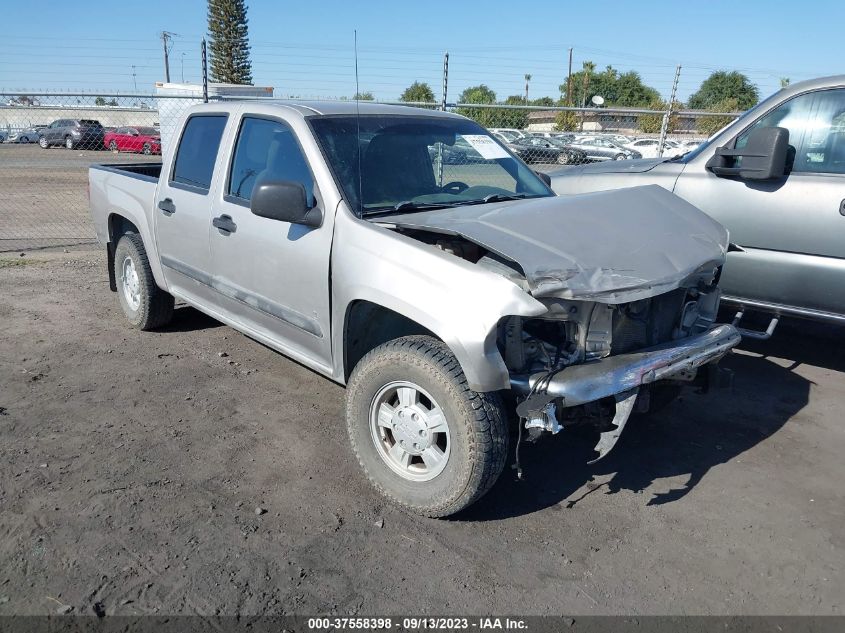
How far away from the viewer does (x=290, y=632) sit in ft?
8.50

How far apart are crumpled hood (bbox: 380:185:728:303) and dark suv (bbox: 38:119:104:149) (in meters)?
29.1

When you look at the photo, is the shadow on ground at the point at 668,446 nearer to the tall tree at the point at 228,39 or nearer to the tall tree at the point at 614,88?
the tall tree at the point at 228,39

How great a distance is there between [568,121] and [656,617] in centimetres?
3292

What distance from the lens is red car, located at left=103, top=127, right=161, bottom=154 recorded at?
2866 cm

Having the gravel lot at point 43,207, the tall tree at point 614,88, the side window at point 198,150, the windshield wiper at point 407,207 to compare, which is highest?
the tall tree at point 614,88

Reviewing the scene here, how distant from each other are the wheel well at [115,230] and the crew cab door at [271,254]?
74.1 inches

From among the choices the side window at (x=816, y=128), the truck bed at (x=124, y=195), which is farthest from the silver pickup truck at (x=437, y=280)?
the side window at (x=816, y=128)

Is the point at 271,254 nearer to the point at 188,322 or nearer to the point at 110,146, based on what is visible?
the point at 188,322

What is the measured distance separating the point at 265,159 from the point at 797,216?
11.7 ft

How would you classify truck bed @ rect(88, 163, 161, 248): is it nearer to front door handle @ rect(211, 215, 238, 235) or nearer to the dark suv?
front door handle @ rect(211, 215, 238, 235)

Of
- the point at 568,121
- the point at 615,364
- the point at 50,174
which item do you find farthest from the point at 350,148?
the point at 568,121

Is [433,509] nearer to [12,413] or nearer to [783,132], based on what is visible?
[12,413]

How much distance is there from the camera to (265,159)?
427 cm

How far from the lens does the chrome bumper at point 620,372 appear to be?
295cm
